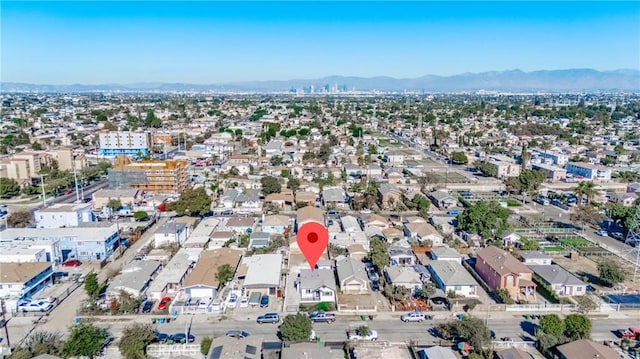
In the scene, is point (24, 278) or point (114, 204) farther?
point (114, 204)

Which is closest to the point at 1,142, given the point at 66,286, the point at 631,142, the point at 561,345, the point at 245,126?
the point at 245,126

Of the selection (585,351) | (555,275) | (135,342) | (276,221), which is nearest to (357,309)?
(585,351)

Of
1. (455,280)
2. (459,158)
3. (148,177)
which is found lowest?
(455,280)

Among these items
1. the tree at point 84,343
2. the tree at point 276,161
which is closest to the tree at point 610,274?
the tree at point 84,343

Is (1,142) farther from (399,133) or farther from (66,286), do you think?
(399,133)

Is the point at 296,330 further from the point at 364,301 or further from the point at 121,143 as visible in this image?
the point at 121,143

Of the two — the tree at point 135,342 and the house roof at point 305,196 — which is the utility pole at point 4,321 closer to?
the tree at point 135,342
